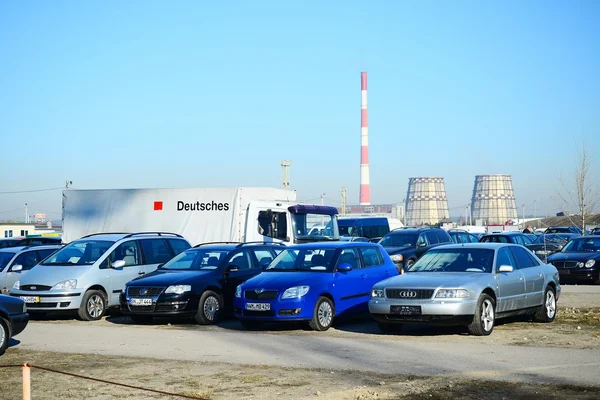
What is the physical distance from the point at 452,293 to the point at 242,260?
235 inches

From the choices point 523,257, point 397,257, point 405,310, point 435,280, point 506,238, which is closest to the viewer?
point 405,310

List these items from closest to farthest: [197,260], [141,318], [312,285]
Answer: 1. [312,285]
2. [141,318]
3. [197,260]

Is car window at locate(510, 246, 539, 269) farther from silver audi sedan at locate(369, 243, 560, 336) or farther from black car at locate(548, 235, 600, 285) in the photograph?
black car at locate(548, 235, 600, 285)

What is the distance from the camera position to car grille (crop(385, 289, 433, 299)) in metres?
14.1

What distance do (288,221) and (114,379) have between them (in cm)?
1641

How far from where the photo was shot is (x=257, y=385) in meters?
10.1

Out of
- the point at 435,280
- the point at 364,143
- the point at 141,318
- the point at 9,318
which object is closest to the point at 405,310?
the point at 435,280

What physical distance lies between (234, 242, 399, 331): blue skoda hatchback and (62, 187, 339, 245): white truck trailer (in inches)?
359

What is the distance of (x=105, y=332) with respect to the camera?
53.3 feet

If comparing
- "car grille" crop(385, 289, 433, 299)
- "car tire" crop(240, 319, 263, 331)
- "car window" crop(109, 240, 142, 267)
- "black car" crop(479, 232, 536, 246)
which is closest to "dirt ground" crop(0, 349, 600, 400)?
"car grille" crop(385, 289, 433, 299)

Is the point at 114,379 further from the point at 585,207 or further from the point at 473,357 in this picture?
the point at 585,207

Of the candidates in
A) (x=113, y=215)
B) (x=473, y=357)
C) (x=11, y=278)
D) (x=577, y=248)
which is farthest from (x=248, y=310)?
(x=577, y=248)

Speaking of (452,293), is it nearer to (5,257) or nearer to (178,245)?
(178,245)

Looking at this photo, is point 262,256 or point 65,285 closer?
point 65,285
